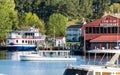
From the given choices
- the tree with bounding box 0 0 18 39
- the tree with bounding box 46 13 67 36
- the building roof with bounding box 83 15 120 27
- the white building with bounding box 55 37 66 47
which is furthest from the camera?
the tree with bounding box 46 13 67 36

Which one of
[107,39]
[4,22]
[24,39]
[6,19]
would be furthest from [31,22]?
[107,39]

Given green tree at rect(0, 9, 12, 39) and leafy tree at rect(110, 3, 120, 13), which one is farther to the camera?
leafy tree at rect(110, 3, 120, 13)

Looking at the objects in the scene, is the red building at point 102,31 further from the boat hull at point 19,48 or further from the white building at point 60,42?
the boat hull at point 19,48

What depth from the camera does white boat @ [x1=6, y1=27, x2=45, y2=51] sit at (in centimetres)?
13175

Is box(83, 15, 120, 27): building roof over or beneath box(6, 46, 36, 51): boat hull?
over

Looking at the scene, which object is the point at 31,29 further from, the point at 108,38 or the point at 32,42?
the point at 108,38

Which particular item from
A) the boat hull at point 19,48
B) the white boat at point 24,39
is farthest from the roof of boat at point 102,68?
the boat hull at point 19,48

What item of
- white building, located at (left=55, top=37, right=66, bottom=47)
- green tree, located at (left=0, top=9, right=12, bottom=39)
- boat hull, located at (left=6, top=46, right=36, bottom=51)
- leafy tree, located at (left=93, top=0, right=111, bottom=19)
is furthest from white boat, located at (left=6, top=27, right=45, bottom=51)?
leafy tree, located at (left=93, top=0, right=111, bottom=19)

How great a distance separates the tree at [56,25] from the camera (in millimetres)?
144750

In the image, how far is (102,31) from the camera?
113375mm

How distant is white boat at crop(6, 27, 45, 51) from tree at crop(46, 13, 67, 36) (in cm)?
725

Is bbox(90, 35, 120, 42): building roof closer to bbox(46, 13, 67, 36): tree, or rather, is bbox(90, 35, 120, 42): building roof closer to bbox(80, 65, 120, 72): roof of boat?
bbox(46, 13, 67, 36): tree

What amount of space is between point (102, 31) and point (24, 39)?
2649 cm

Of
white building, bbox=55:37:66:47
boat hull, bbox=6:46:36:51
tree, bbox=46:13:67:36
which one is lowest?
boat hull, bbox=6:46:36:51
